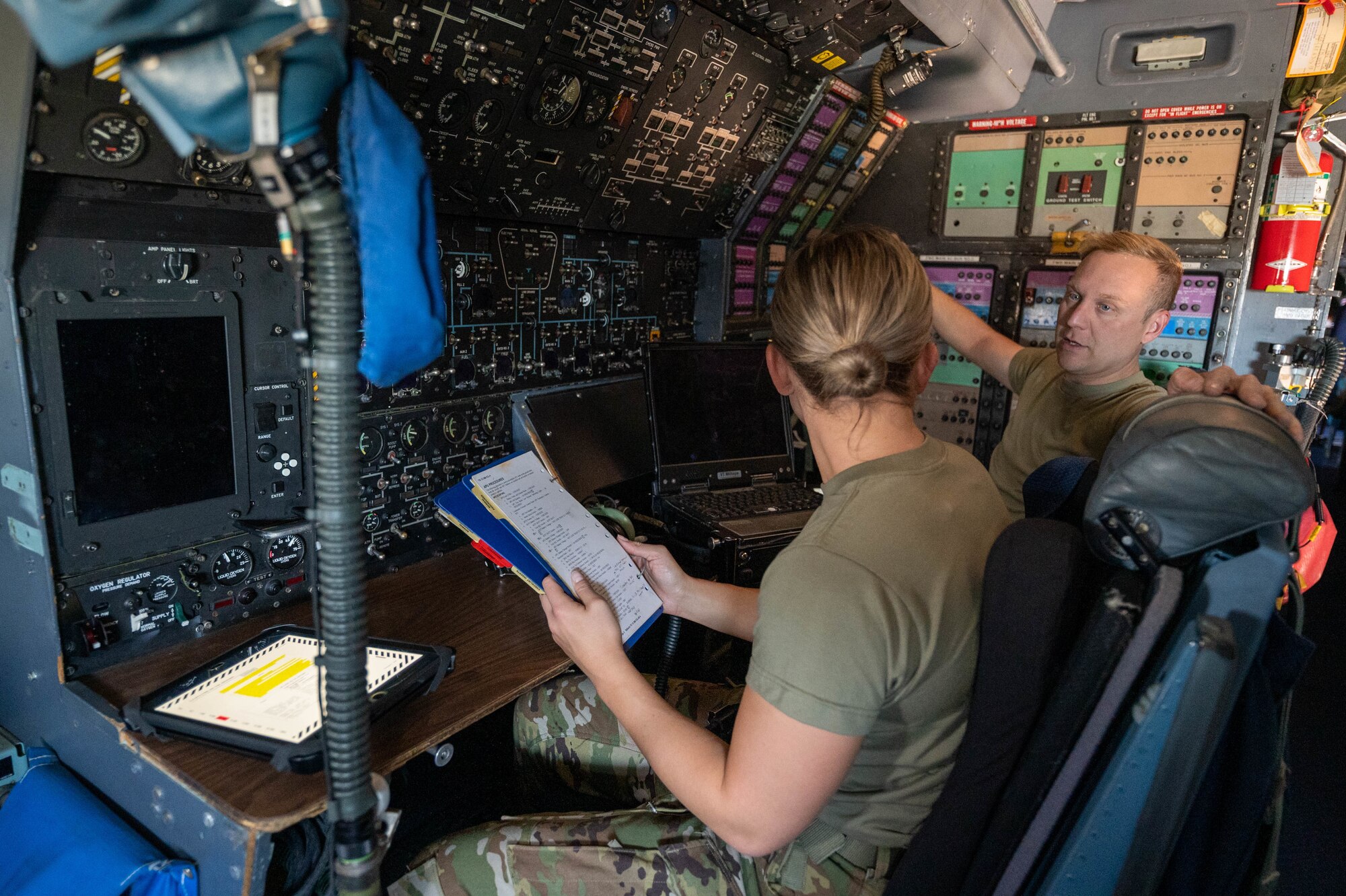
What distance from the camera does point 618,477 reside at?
2.47 m

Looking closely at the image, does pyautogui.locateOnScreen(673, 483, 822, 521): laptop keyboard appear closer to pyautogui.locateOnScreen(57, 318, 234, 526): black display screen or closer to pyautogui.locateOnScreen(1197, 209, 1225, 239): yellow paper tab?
pyautogui.locateOnScreen(57, 318, 234, 526): black display screen

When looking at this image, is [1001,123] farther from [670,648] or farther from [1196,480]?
[1196,480]

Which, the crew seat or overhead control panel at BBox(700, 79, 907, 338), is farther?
overhead control panel at BBox(700, 79, 907, 338)

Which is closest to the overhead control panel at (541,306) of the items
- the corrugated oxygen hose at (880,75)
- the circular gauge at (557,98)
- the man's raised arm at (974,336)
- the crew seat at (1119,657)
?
the circular gauge at (557,98)

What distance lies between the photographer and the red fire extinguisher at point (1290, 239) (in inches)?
111

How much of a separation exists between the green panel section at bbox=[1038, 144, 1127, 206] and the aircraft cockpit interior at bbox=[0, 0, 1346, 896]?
0.16 feet

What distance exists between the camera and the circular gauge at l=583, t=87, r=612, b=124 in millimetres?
2062

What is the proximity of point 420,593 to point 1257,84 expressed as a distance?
3.37 metres

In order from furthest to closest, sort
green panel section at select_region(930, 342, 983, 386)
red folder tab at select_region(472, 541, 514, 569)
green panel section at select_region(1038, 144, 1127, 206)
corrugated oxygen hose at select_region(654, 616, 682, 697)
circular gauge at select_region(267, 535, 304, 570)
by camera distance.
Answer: green panel section at select_region(930, 342, 983, 386), green panel section at select_region(1038, 144, 1127, 206), corrugated oxygen hose at select_region(654, 616, 682, 697), circular gauge at select_region(267, 535, 304, 570), red folder tab at select_region(472, 541, 514, 569)

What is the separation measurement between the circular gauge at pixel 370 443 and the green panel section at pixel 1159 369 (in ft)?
9.54

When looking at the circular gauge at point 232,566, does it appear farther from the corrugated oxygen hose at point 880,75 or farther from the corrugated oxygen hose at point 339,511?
the corrugated oxygen hose at point 880,75

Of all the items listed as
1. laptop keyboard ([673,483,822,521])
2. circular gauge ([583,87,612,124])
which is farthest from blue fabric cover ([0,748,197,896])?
circular gauge ([583,87,612,124])

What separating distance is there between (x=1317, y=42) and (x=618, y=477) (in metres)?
2.93

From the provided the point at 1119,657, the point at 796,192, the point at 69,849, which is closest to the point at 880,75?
the point at 796,192
